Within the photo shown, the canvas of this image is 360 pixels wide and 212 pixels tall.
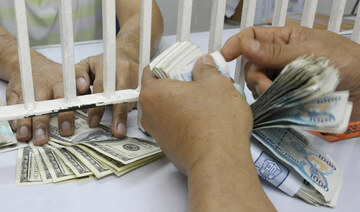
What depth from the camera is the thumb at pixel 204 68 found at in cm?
57

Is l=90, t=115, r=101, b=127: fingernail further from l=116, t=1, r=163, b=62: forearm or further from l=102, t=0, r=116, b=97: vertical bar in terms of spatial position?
l=116, t=1, r=163, b=62: forearm

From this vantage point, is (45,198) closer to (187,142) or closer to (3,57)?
(187,142)

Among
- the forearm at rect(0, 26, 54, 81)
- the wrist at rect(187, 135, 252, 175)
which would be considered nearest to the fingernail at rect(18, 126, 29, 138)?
the forearm at rect(0, 26, 54, 81)

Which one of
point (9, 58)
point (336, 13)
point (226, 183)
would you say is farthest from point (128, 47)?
point (226, 183)

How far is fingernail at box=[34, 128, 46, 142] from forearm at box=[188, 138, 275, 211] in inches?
11.6

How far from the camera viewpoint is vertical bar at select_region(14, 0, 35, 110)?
A: 0.52m

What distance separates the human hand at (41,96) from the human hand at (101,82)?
0.13 feet

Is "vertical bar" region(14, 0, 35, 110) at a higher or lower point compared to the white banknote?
higher

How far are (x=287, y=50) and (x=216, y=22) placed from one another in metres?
0.14

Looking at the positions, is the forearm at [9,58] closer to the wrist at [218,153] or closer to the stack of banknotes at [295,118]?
the stack of banknotes at [295,118]

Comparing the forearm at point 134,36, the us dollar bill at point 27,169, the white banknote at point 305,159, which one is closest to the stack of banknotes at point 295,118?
the white banknote at point 305,159

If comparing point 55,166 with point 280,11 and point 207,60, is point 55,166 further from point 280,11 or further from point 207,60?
point 280,11

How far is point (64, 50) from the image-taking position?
571 mm

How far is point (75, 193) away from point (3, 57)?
54 cm
